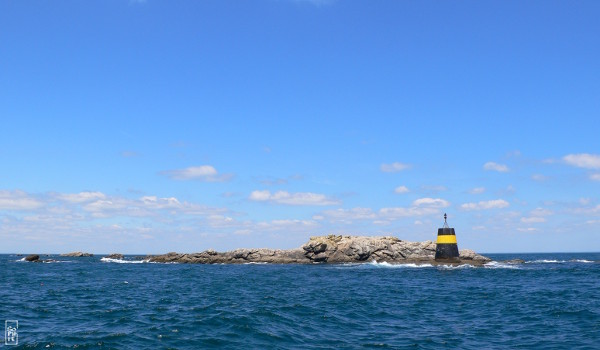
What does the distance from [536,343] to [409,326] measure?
6.02 meters

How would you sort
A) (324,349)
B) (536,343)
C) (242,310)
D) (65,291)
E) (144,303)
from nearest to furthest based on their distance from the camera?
(324,349) < (536,343) < (242,310) < (144,303) < (65,291)

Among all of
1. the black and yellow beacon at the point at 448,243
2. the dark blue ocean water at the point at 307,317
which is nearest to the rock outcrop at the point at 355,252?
the black and yellow beacon at the point at 448,243

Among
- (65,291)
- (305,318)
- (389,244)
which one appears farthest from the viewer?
(389,244)

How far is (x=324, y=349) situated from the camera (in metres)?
18.5

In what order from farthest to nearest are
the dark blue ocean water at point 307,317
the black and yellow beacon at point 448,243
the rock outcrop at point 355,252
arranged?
the rock outcrop at point 355,252 → the black and yellow beacon at point 448,243 → the dark blue ocean water at point 307,317

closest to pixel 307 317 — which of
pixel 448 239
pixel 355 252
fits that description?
pixel 448 239

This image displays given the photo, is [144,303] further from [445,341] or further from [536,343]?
[536,343]

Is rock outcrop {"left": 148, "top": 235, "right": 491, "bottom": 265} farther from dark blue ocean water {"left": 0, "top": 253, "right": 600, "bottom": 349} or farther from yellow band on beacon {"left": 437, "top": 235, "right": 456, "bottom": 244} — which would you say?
dark blue ocean water {"left": 0, "top": 253, "right": 600, "bottom": 349}

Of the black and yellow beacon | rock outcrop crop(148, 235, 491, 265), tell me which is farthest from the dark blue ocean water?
rock outcrop crop(148, 235, 491, 265)

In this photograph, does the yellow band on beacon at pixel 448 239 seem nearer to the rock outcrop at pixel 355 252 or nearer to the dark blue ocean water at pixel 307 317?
the rock outcrop at pixel 355 252

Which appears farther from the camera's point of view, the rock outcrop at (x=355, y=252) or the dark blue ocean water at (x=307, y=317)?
the rock outcrop at (x=355, y=252)

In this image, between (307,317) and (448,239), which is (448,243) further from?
(307,317)

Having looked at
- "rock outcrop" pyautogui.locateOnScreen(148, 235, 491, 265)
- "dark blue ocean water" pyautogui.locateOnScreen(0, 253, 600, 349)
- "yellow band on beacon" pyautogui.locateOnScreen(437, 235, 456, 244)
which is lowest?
"dark blue ocean water" pyautogui.locateOnScreen(0, 253, 600, 349)

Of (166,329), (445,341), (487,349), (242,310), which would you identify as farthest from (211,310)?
(487,349)
